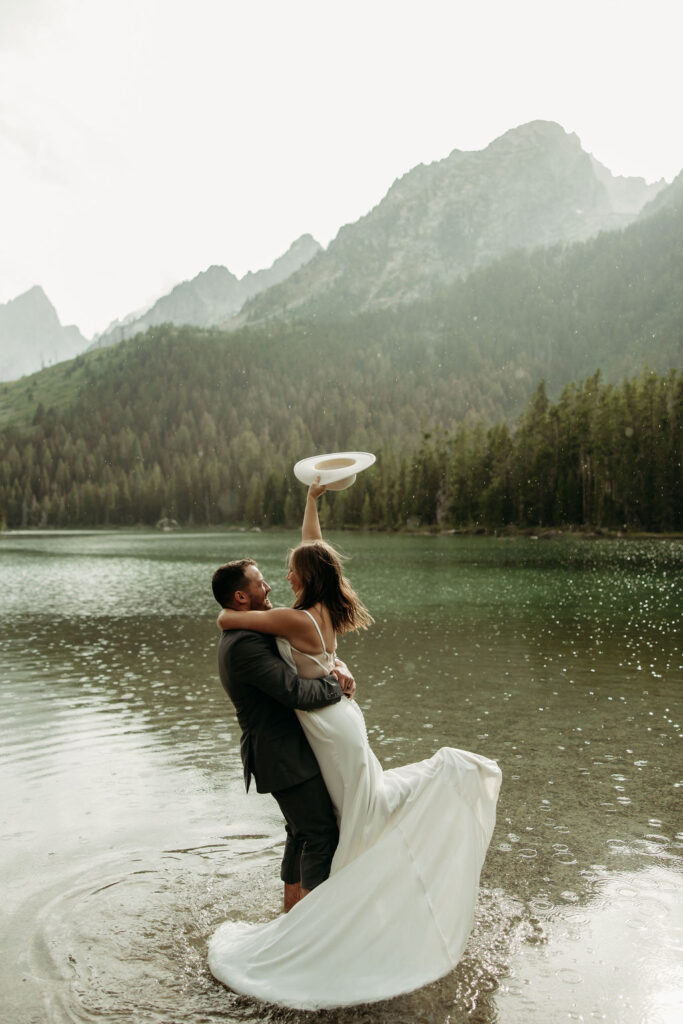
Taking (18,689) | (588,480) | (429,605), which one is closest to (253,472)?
(588,480)

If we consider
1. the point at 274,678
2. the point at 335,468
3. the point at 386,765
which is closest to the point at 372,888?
the point at 274,678

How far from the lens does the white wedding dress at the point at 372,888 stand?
4820mm

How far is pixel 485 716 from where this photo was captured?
1337 centimetres

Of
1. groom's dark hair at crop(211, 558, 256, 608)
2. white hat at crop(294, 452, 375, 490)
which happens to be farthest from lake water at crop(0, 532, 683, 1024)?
white hat at crop(294, 452, 375, 490)

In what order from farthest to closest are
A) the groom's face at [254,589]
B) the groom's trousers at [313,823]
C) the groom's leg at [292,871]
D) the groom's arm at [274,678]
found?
the groom's leg at [292,871], the groom's face at [254,589], the groom's trousers at [313,823], the groom's arm at [274,678]

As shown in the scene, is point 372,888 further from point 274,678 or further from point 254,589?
point 254,589

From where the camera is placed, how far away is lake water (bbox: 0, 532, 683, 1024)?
5152mm

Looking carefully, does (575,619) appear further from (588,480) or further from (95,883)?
(588,480)

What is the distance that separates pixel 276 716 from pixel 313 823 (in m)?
0.77

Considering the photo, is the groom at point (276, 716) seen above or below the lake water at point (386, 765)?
above

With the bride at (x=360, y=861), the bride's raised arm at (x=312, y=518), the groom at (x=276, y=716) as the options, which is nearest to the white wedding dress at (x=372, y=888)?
the bride at (x=360, y=861)

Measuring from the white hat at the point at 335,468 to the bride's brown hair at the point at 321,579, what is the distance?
0.65m

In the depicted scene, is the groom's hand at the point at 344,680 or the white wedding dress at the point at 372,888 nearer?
the white wedding dress at the point at 372,888

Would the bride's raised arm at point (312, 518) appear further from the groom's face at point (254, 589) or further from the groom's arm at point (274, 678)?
the groom's arm at point (274, 678)
